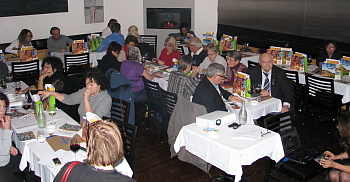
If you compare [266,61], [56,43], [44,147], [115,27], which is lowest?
[44,147]

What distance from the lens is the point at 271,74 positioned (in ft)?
17.2

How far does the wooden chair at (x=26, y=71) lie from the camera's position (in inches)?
268

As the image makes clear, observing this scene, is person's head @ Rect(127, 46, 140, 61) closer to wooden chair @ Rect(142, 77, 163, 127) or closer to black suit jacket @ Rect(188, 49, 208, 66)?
wooden chair @ Rect(142, 77, 163, 127)

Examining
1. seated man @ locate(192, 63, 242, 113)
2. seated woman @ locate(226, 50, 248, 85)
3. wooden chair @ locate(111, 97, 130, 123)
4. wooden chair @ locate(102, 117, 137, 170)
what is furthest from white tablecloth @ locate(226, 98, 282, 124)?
wooden chair @ locate(102, 117, 137, 170)

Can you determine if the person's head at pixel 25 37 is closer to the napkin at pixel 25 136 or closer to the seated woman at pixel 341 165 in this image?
the napkin at pixel 25 136

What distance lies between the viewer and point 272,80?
521 centimetres

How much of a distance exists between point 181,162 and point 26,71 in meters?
3.76

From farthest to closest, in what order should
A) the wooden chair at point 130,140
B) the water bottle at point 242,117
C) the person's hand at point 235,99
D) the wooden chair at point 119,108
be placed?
the person's hand at point 235,99
the wooden chair at point 119,108
the water bottle at point 242,117
the wooden chair at point 130,140

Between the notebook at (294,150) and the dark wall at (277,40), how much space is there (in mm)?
4139

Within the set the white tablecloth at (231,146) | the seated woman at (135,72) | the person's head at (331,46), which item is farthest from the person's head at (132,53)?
the person's head at (331,46)

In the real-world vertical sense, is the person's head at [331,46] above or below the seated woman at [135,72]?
above

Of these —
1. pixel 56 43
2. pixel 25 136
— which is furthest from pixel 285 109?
pixel 56 43

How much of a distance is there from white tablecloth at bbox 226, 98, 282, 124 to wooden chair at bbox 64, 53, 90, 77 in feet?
12.1

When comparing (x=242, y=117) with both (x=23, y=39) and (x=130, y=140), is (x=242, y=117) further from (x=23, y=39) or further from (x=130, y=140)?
(x=23, y=39)
